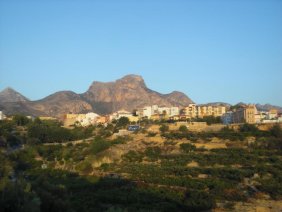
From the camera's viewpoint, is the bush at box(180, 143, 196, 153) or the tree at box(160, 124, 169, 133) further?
the tree at box(160, 124, 169, 133)

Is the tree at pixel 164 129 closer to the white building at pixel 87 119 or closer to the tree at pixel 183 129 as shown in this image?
the tree at pixel 183 129

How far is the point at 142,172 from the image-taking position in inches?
1312

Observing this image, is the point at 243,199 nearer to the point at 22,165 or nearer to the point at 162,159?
the point at 162,159

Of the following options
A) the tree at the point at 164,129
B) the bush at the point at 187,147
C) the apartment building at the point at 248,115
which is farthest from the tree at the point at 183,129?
the apartment building at the point at 248,115

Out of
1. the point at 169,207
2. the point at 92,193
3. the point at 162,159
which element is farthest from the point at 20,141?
the point at 169,207

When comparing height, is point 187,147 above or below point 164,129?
below

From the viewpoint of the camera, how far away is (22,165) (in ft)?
127

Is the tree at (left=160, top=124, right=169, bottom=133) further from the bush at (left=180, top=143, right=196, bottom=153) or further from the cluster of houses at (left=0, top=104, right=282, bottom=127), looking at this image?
the cluster of houses at (left=0, top=104, right=282, bottom=127)

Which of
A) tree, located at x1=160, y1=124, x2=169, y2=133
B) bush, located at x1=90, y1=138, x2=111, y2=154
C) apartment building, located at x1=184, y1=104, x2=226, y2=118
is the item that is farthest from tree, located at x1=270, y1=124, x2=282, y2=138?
apartment building, located at x1=184, y1=104, x2=226, y2=118

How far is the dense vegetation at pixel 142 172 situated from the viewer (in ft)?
45.6

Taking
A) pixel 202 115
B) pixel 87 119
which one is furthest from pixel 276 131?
pixel 87 119

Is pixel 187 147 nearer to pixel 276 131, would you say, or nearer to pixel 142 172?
pixel 276 131

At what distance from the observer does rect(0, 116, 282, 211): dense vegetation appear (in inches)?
547

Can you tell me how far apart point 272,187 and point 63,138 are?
4061cm
